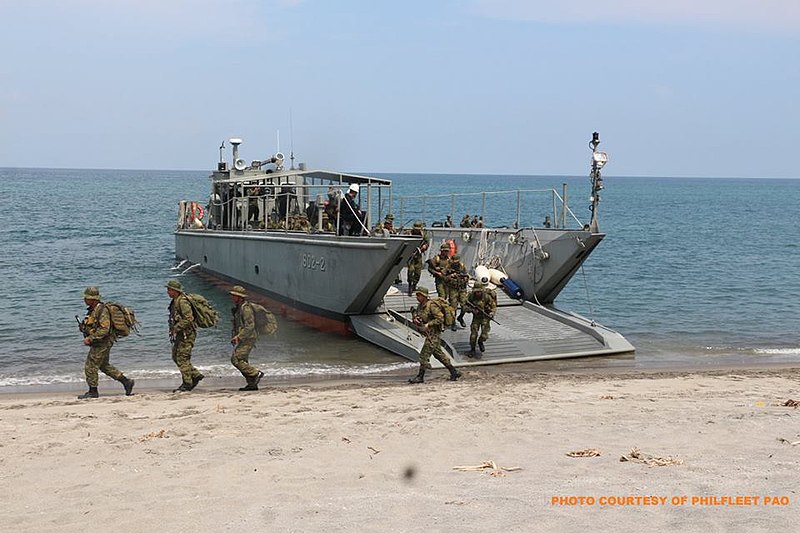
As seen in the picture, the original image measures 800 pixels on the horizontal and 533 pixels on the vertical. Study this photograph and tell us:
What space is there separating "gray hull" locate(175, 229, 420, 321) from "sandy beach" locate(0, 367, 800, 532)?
15.1 feet

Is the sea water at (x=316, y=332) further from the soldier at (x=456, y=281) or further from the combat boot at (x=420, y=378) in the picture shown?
the combat boot at (x=420, y=378)

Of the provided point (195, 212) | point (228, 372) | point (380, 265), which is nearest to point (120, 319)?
point (228, 372)

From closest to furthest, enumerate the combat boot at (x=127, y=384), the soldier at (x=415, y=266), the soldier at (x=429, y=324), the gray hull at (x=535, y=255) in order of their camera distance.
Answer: the combat boot at (x=127, y=384)
the soldier at (x=429, y=324)
the gray hull at (x=535, y=255)
the soldier at (x=415, y=266)

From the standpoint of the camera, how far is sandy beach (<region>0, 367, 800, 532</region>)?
20.5 ft

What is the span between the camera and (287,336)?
17.4 meters

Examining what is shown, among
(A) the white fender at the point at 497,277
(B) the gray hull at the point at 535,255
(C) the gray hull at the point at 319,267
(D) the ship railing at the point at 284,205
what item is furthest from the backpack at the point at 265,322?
(A) the white fender at the point at 497,277

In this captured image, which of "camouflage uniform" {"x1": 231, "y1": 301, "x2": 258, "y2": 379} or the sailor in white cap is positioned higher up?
the sailor in white cap

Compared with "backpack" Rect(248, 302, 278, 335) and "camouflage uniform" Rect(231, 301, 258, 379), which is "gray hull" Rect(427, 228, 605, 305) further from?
"camouflage uniform" Rect(231, 301, 258, 379)

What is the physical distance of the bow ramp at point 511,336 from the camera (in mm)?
14664

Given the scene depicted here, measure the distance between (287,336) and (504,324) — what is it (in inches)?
179

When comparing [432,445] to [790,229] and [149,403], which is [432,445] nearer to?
[149,403]

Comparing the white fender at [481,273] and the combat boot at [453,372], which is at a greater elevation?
the white fender at [481,273]

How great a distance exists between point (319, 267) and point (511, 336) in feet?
14.6

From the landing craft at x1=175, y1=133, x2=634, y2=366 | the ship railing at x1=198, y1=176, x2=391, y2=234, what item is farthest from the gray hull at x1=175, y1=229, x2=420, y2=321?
the ship railing at x1=198, y1=176, x2=391, y2=234
